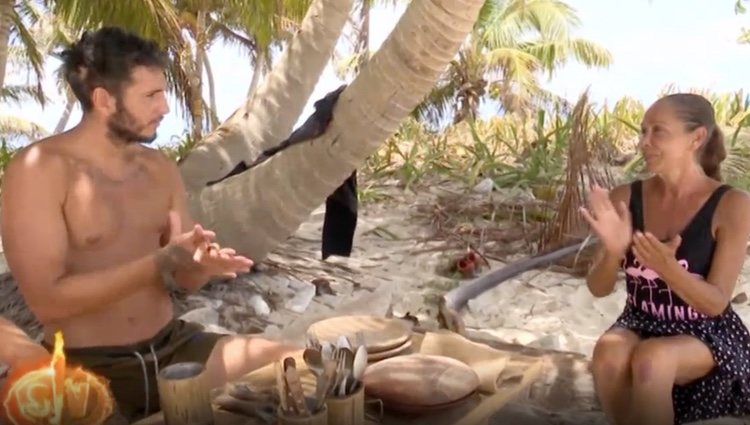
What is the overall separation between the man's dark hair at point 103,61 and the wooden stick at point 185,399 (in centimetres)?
99

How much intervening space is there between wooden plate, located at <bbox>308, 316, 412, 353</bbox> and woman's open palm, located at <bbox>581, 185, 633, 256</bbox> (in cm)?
68

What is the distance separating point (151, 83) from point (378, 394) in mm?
1155

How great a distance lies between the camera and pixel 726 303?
2363 millimetres

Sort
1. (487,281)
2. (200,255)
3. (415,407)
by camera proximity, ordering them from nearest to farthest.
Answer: (415,407)
(200,255)
(487,281)

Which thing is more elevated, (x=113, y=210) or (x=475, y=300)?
(x=113, y=210)

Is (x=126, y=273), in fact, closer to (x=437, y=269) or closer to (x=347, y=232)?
(x=347, y=232)

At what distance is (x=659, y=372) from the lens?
230 cm

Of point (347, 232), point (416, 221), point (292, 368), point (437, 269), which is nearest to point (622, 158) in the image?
point (416, 221)

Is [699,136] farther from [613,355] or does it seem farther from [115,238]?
[115,238]

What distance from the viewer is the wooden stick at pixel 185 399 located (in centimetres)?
171

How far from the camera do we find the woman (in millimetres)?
2322

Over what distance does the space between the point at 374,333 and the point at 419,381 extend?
1.42 feet

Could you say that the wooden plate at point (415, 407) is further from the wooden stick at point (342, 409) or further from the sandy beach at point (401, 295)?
the sandy beach at point (401, 295)

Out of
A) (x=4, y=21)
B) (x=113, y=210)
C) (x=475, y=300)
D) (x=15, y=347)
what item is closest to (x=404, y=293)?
(x=475, y=300)
